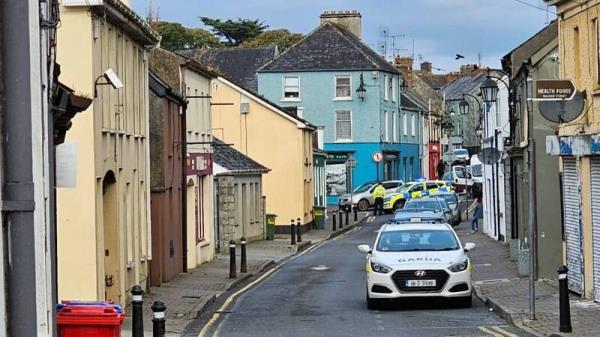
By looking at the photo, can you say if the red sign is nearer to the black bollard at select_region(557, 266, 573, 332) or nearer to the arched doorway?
the arched doorway

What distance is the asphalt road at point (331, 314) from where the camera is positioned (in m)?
19.1

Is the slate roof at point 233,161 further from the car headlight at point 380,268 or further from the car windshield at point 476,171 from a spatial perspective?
the car headlight at point 380,268

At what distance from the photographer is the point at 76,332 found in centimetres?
1177

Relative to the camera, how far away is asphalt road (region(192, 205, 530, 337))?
19.1m

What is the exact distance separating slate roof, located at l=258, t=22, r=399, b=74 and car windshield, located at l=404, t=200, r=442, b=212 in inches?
1110

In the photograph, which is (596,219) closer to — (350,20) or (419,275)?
(419,275)

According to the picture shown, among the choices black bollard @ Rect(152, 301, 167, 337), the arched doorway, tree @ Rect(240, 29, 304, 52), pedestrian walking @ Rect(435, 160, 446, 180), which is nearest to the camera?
black bollard @ Rect(152, 301, 167, 337)

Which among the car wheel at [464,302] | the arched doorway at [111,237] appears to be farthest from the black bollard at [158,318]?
the car wheel at [464,302]

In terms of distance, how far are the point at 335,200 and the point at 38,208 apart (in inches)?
2839

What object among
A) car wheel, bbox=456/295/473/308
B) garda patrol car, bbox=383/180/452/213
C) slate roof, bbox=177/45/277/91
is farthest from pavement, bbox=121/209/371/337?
slate roof, bbox=177/45/277/91

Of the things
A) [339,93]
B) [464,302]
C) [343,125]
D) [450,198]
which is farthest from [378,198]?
[464,302]

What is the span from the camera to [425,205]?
162ft

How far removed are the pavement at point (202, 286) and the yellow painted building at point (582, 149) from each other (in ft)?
23.9

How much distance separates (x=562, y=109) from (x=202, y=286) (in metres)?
12.2
